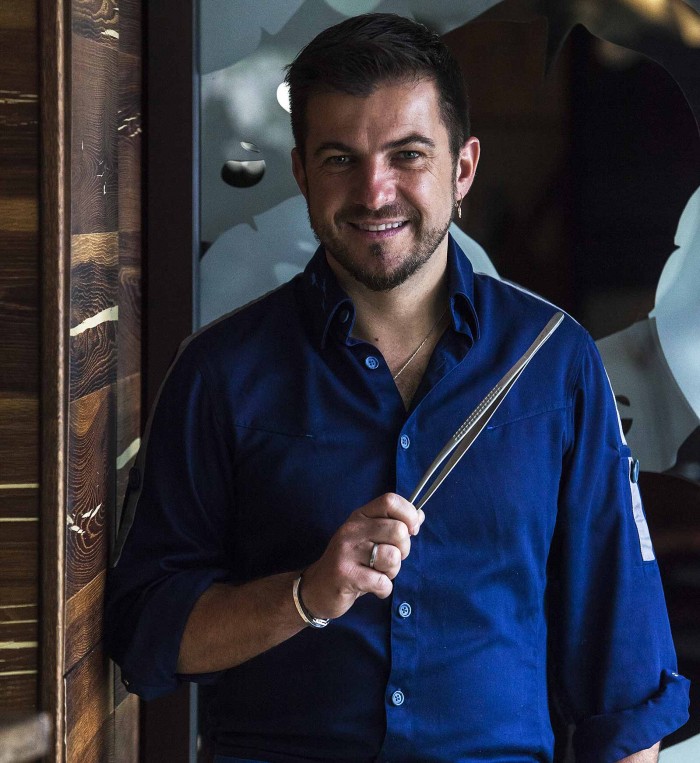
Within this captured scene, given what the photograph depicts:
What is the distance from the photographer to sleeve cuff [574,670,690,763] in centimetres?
129

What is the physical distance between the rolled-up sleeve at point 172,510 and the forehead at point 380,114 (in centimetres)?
36

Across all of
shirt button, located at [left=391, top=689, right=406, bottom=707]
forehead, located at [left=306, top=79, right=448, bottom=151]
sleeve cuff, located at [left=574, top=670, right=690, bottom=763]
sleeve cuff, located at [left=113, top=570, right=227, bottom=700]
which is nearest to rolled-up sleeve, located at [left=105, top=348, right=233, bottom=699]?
sleeve cuff, located at [left=113, top=570, right=227, bottom=700]

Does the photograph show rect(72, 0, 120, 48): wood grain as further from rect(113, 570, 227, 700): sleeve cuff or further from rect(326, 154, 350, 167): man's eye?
rect(113, 570, 227, 700): sleeve cuff

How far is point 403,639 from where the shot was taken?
126 cm

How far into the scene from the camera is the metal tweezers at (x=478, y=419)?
1.21 metres

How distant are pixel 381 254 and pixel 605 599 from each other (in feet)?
1.79

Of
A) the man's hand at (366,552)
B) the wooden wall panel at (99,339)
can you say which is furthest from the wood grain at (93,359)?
the man's hand at (366,552)

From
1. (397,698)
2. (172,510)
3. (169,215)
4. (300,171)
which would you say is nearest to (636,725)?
(397,698)

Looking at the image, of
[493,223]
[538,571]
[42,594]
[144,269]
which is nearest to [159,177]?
[144,269]

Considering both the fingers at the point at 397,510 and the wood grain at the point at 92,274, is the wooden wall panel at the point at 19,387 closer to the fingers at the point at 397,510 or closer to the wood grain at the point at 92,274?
the wood grain at the point at 92,274

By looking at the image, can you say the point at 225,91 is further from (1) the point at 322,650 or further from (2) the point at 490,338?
(1) the point at 322,650

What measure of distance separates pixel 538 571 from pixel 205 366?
516 millimetres

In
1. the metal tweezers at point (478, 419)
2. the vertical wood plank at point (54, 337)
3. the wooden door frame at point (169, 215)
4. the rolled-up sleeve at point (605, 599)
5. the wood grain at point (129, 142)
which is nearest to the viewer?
the vertical wood plank at point (54, 337)

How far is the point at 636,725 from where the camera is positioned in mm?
1293
